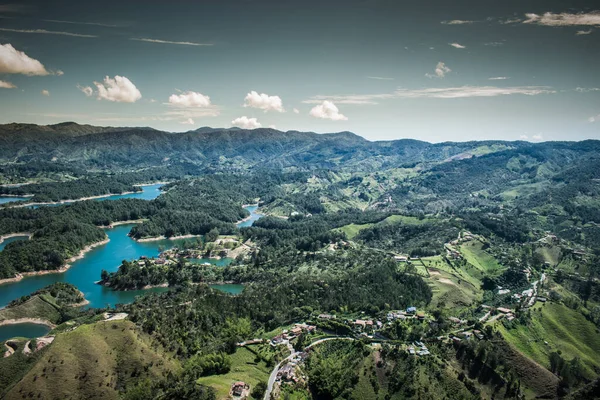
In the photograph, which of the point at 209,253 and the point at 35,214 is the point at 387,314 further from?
the point at 35,214

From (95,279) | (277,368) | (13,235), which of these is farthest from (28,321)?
(13,235)

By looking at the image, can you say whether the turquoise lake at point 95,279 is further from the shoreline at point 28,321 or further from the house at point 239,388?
the house at point 239,388

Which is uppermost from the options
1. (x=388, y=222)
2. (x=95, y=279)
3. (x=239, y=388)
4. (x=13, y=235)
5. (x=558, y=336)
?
(x=239, y=388)

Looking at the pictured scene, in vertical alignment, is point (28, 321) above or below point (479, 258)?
below

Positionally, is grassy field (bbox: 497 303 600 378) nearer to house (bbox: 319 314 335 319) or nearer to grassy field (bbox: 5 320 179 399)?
house (bbox: 319 314 335 319)

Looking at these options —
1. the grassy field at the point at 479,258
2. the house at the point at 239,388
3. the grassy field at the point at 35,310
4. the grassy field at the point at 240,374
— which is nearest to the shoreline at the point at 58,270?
the grassy field at the point at 35,310

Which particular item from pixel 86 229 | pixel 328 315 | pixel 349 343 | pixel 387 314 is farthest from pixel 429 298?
pixel 86 229

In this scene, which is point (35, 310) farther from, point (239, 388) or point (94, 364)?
point (239, 388)
